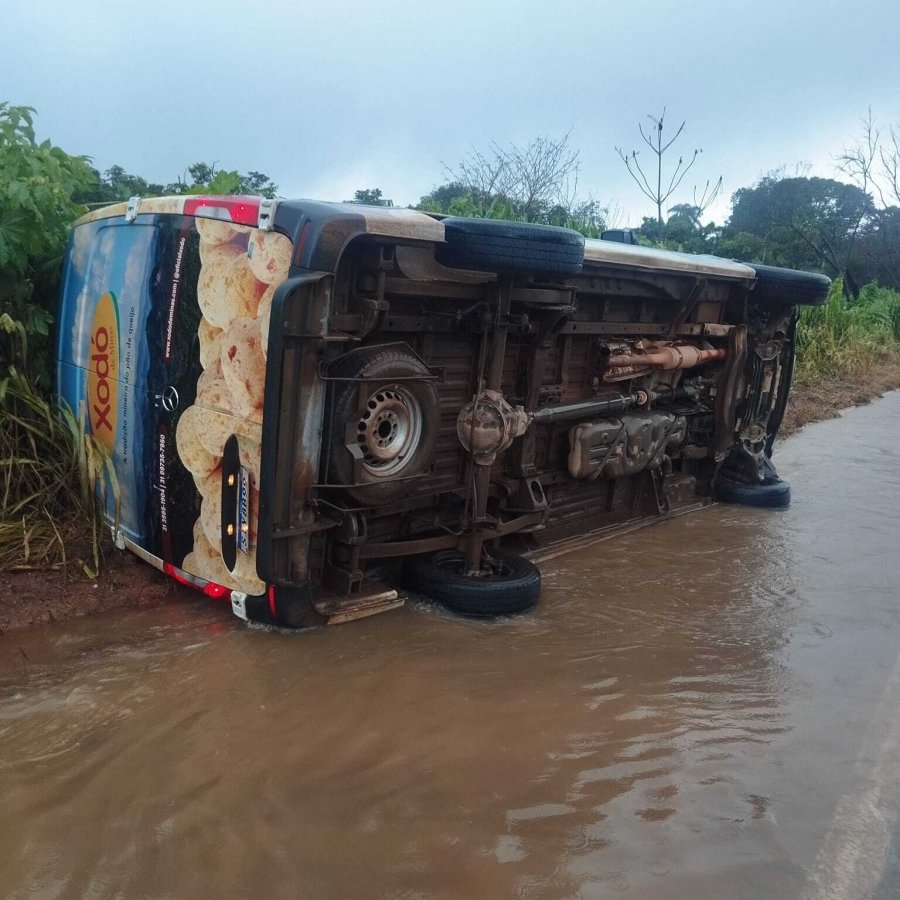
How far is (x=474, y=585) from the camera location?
4.02m

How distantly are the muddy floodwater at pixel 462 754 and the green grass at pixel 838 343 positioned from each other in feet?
33.7

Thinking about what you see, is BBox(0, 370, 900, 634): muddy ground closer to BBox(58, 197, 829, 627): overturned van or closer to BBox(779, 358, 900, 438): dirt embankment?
BBox(58, 197, 829, 627): overturned van

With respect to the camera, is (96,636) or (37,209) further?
(37,209)

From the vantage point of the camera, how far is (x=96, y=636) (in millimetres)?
3602

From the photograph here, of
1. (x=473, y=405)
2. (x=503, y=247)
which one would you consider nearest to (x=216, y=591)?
(x=473, y=405)

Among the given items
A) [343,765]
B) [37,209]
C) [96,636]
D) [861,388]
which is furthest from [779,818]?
[861,388]

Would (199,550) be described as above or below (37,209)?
below

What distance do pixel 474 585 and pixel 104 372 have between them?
2.01m

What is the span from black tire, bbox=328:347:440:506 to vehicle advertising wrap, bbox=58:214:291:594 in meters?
0.33

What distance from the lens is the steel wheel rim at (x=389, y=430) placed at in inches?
142

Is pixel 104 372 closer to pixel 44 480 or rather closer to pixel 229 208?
pixel 44 480

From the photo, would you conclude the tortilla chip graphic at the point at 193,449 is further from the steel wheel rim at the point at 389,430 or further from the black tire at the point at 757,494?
the black tire at the point at 757,494

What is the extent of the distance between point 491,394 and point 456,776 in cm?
179

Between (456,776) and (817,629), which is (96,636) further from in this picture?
(817,629)
